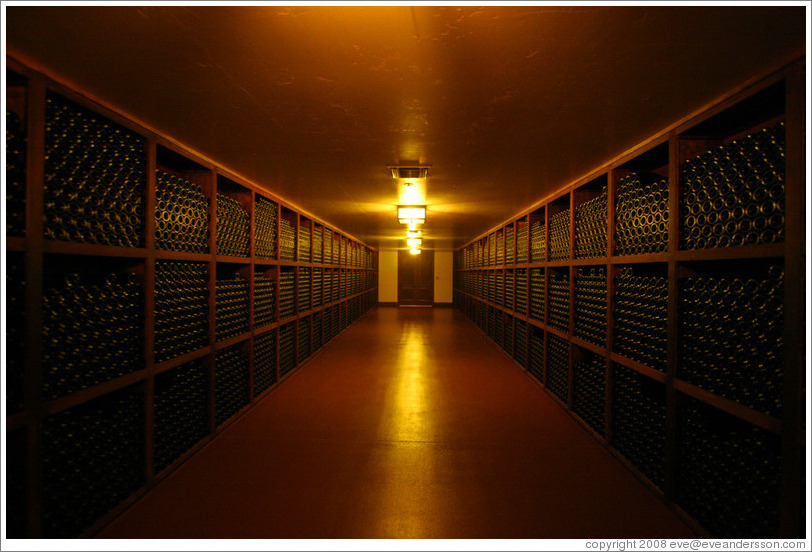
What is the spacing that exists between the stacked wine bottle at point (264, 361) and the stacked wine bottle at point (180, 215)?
59.2 inches

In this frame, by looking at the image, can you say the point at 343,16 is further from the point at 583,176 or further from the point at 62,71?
the point at 583,176

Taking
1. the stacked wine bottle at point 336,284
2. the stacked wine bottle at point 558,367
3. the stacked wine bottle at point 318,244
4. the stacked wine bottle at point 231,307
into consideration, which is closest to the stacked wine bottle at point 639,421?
the stacked wine bottle at point 558,367

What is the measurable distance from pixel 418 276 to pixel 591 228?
12796 mm

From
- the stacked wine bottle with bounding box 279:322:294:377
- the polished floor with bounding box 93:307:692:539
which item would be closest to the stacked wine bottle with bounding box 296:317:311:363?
the stacked wine bottle with bounding box 279:322:294:377

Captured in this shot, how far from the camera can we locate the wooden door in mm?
16266

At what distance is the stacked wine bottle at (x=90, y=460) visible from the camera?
6.05 ft

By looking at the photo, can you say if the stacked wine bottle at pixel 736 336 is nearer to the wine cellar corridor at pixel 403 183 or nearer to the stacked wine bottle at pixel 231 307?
the wine cellar corridor at pixel 403 183

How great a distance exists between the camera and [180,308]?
2.86m

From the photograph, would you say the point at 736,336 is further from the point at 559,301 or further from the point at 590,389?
the point at 559,301

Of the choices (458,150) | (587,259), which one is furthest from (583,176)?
(458,150)

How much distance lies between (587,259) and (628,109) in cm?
158

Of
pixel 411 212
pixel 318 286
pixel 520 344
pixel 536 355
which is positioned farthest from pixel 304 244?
pixel 536 355

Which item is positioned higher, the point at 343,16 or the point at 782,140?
the point at 343,16

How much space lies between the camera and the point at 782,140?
1662mm
